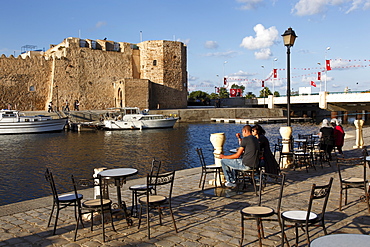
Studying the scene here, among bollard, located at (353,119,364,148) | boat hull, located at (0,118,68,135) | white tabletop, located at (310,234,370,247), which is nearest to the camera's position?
white tabletop, located at (310,234,370,247)

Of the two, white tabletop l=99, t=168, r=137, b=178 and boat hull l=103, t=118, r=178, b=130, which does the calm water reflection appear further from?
boat hull l=103, t=118, r=178, b=130

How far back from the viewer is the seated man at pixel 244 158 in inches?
242

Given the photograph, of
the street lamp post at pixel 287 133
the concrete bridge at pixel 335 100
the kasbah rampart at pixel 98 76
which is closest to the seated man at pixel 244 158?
the street lamp post at pixel 287 133

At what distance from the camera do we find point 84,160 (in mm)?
14953

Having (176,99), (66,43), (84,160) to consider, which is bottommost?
(84,160)

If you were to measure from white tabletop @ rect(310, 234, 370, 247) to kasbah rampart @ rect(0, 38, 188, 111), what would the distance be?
38502 millimetres

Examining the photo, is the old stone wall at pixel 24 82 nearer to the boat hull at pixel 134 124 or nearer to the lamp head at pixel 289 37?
the boat hull at pixel 134 124

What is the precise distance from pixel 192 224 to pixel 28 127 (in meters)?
26.9

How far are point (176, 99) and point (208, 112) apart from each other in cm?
549

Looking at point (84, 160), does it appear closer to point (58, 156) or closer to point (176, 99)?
point (58, 156)

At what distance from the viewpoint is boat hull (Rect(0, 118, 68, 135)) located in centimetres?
2786

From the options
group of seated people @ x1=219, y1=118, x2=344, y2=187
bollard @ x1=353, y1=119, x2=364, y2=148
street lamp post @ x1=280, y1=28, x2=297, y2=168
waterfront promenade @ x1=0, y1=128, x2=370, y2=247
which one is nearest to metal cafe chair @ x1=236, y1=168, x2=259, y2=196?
group of seated people @ x1=219, y1=118, x2=344, y2=187

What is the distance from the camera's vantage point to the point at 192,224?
4.74m

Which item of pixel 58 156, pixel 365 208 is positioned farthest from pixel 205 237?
pixel 58 156
